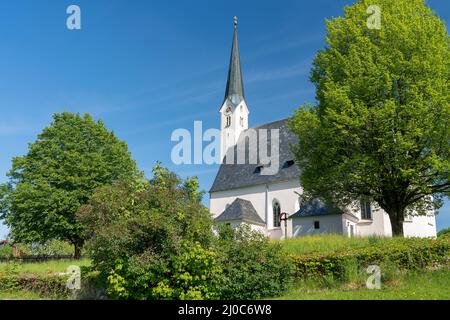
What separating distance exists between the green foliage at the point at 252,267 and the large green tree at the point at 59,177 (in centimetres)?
1825

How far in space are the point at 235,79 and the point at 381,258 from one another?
41.8 metres

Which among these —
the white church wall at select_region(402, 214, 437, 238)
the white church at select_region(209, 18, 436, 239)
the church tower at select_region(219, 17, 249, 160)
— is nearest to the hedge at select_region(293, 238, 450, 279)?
the white church at select_region(209, 18, 436, 239)

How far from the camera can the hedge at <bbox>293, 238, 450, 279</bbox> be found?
12.9 meters

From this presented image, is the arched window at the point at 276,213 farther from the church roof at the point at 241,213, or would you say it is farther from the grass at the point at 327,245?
the grass at the point at 327,245

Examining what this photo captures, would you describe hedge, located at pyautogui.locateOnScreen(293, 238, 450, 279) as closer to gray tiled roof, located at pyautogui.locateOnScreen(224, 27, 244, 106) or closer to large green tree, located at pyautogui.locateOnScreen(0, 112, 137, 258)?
large green tree, located at pyautogui.locateOnScreen(0, 112, 137, 258)

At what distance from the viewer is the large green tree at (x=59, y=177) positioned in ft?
97.5

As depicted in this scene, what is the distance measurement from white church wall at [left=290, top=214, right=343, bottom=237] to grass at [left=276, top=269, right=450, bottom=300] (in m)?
16.3

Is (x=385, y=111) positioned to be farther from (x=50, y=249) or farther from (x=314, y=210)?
(x=50, y=249)

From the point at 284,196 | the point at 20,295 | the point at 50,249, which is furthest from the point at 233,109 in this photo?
the point at 20,295

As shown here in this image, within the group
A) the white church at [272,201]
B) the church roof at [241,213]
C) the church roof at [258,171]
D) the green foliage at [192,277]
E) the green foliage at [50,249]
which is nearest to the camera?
the green foliage at [192,277]

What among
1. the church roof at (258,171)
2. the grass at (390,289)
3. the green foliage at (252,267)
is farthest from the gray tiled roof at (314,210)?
the grass at (390,289)

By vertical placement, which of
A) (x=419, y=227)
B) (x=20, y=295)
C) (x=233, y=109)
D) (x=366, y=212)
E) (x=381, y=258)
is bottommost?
(x=20, y=295)

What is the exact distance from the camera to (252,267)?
12.9 m
